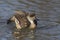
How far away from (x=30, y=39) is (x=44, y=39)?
35 centimetres

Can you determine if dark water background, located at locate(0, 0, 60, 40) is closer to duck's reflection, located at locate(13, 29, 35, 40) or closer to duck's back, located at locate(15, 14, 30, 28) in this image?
duck's reflection, located at locate(13, 29, 35, 40)

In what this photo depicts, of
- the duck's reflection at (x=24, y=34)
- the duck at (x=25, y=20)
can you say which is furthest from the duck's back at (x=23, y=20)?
the duck's reflection at (x=24, y=34)

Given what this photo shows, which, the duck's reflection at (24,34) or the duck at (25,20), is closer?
the duck's reflection at (24,34)

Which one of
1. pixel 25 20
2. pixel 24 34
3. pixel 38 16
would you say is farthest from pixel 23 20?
pixel 38 16

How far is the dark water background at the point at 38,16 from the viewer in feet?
26.5

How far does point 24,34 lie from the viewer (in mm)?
8219

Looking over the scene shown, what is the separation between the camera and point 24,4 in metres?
10.6

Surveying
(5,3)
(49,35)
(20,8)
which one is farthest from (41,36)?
(5,3)

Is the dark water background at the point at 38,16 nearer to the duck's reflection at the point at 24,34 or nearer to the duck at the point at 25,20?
the duck's reflection at the point at 24,34

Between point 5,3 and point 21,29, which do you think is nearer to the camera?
point 21,29

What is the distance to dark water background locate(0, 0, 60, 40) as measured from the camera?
8062 millimetres

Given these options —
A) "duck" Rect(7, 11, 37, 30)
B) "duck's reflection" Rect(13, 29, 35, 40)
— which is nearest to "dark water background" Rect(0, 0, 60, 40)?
"duck's reflection" Rect(13, 29, 35, 40)

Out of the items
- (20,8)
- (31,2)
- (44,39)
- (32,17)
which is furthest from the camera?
(31,2)

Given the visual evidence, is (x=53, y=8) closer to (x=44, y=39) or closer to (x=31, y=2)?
(x=31, y=2)
